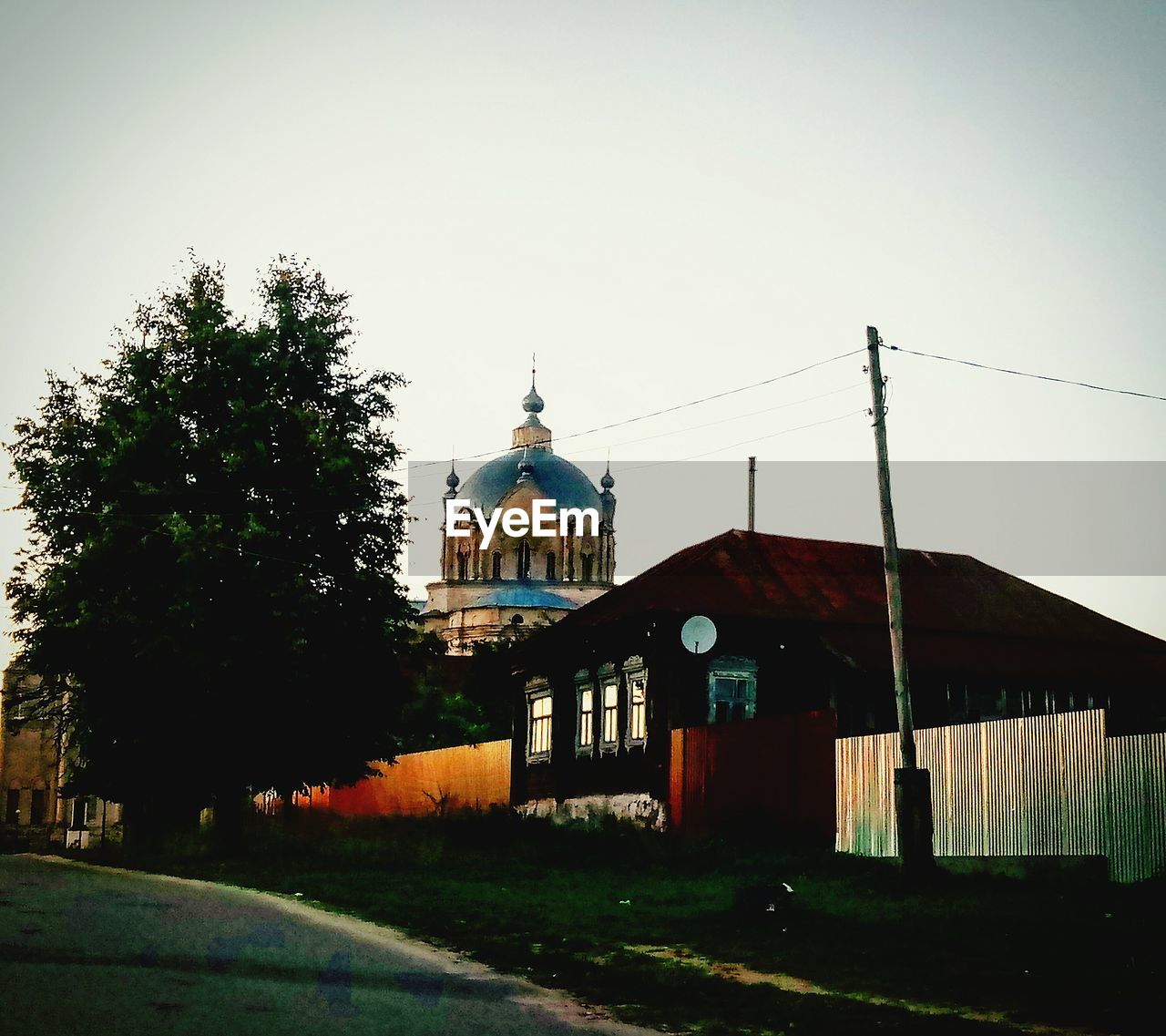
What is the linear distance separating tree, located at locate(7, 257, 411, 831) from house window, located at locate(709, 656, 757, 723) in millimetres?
6565

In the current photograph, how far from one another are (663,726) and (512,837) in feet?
13.5

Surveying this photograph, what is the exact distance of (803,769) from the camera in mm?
23016

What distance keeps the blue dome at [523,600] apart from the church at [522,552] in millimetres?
66

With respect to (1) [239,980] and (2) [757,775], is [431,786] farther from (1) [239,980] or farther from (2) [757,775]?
(1) [239,980]

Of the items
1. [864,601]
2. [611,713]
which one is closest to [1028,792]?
[864,601]

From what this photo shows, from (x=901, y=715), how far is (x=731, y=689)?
12.2 m

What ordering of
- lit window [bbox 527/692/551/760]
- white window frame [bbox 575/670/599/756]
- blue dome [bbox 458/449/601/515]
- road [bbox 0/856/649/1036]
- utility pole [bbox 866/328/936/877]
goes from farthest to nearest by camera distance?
blue dome [bbox 458/449/601/515], lit window [bbox 527/692/551/760], white window frame [bbox 575/670/599/756], utility pole [bbox 866/328/936/877], road [bbox 0/856/649/1036]

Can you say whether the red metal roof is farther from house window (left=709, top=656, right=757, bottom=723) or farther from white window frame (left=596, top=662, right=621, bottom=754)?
white window frame (left=596, top=662, right=621, bottom=754)

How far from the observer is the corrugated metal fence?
1598cm

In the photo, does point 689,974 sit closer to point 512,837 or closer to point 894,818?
point 894,818

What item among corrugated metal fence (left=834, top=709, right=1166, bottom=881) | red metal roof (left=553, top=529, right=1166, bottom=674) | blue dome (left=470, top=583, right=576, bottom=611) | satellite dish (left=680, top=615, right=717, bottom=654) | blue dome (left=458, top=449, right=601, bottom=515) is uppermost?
blue dome (left=458, top=449, right=601, bottom=515)

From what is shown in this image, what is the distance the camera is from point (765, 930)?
13.7 meters

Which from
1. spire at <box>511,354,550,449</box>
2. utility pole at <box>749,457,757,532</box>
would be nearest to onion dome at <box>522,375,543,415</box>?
spire at <box>511,354,550,449</box>

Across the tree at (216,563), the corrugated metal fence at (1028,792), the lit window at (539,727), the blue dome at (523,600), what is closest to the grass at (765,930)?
the corrugated metal fence at (1028,792)
